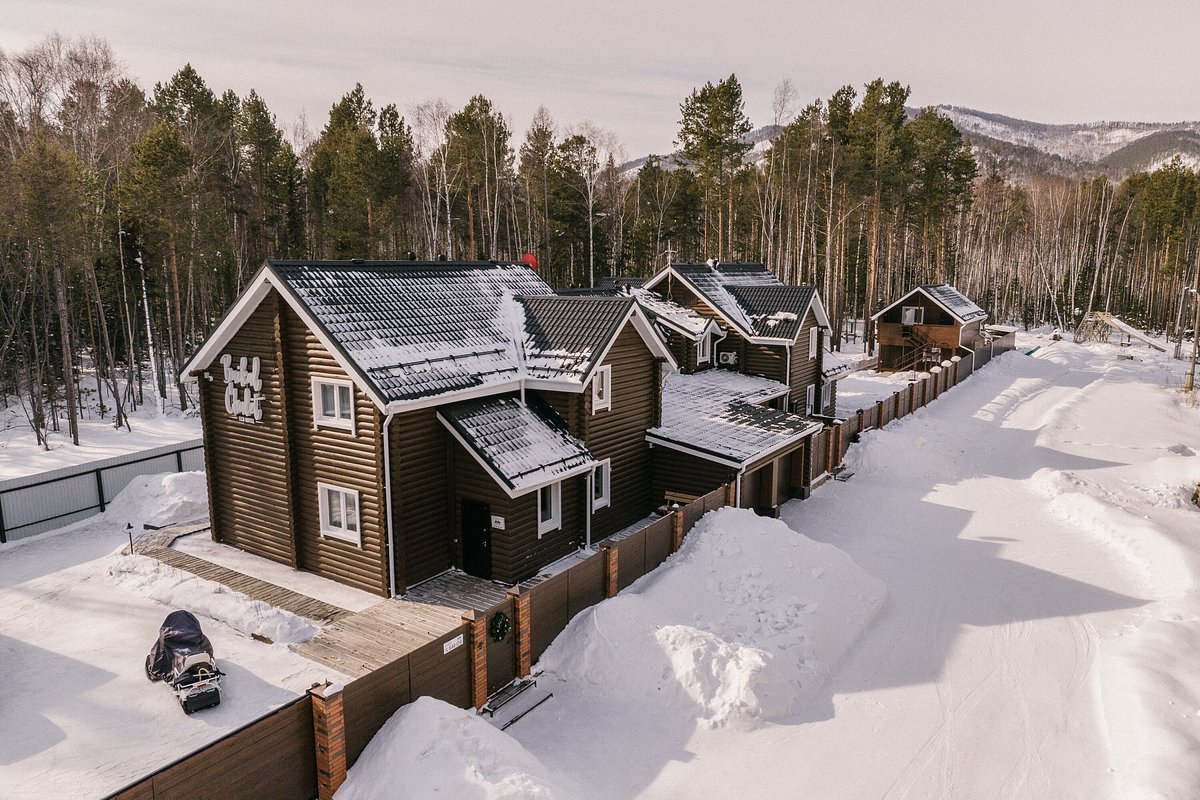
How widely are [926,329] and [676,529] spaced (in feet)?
109

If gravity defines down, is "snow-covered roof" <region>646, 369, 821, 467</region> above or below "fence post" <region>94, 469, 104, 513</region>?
above

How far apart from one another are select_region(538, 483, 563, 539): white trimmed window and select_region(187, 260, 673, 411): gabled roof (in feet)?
7.92

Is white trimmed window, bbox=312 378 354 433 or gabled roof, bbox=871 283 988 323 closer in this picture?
white trimmed window, bbox=312 378 354 433

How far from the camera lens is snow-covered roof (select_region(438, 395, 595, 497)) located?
1492 centimetres

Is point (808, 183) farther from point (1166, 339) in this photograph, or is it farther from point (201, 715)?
point (201, 715)

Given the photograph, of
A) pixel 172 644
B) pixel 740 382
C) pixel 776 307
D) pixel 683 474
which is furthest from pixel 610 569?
pixel 776 307

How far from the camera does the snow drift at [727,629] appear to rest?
38.8 ft

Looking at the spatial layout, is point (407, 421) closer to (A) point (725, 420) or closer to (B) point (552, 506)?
(B) point (552, 506)

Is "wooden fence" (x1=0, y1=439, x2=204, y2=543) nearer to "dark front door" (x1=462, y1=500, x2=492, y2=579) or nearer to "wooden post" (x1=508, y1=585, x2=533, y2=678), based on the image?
"dark front door" (x1=462, y1=500, x2=492, y2=579)

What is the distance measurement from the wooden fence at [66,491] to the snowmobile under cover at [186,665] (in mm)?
10644

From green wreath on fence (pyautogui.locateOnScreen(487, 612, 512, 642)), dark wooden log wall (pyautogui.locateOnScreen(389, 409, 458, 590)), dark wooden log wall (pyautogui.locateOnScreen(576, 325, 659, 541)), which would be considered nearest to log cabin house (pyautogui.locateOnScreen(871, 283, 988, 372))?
dark wooden log wall (pyautogui.locateOnScreen(576, 325, 659, 541))

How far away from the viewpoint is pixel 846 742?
1110 centimetres

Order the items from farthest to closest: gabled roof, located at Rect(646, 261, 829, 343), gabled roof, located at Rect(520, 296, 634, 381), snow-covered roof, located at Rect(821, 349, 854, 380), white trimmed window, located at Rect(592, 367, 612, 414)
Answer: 1. snow-covered roof, located at Rect(821, 349, 854, 380)
2. gabled roof, located at Rect(646, 261, 829, 343)
3. white trimmed window, located at Rect(592, 367, 612, 414)
4. gabled roof, located at Rect(520, 296, 634, 381)

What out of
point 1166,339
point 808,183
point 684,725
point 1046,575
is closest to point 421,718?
point 684,725
